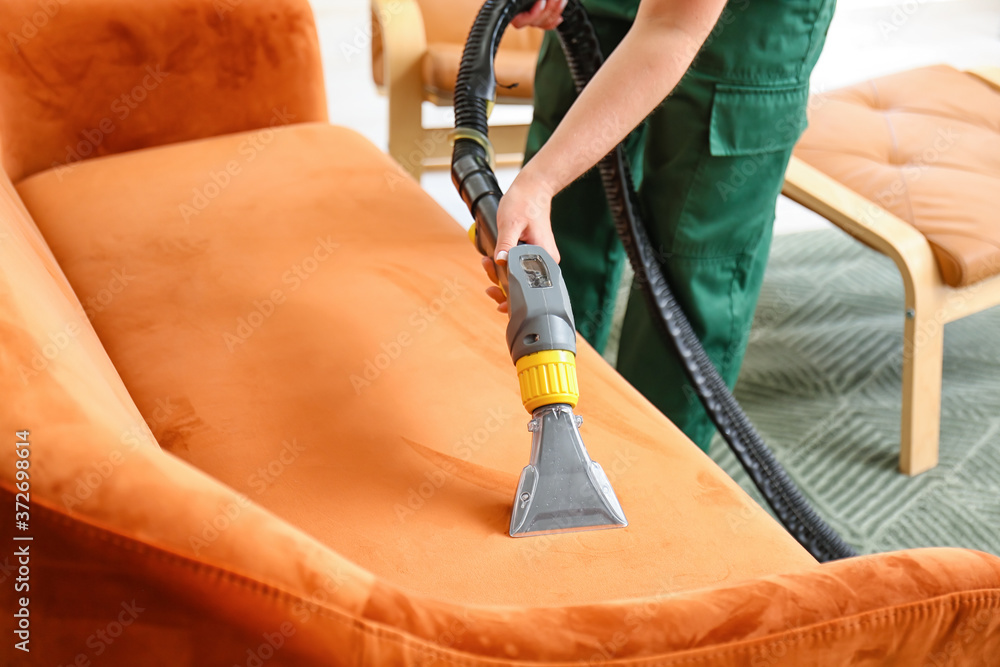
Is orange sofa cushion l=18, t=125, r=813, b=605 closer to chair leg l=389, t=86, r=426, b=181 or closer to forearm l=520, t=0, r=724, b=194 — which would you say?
forearm l=520, t=0, r=724, b=194

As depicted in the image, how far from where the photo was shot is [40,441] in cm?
46

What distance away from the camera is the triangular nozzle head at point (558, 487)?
74 centimetres

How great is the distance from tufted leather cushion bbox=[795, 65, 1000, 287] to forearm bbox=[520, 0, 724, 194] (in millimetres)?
783

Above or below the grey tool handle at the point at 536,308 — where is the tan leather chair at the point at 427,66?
below

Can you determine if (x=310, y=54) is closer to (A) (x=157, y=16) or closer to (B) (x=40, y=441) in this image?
(A) (x=157, y=16)

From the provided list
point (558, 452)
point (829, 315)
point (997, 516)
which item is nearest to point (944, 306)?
point (997, 516)

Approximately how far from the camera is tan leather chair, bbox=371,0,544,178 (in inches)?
83.5
